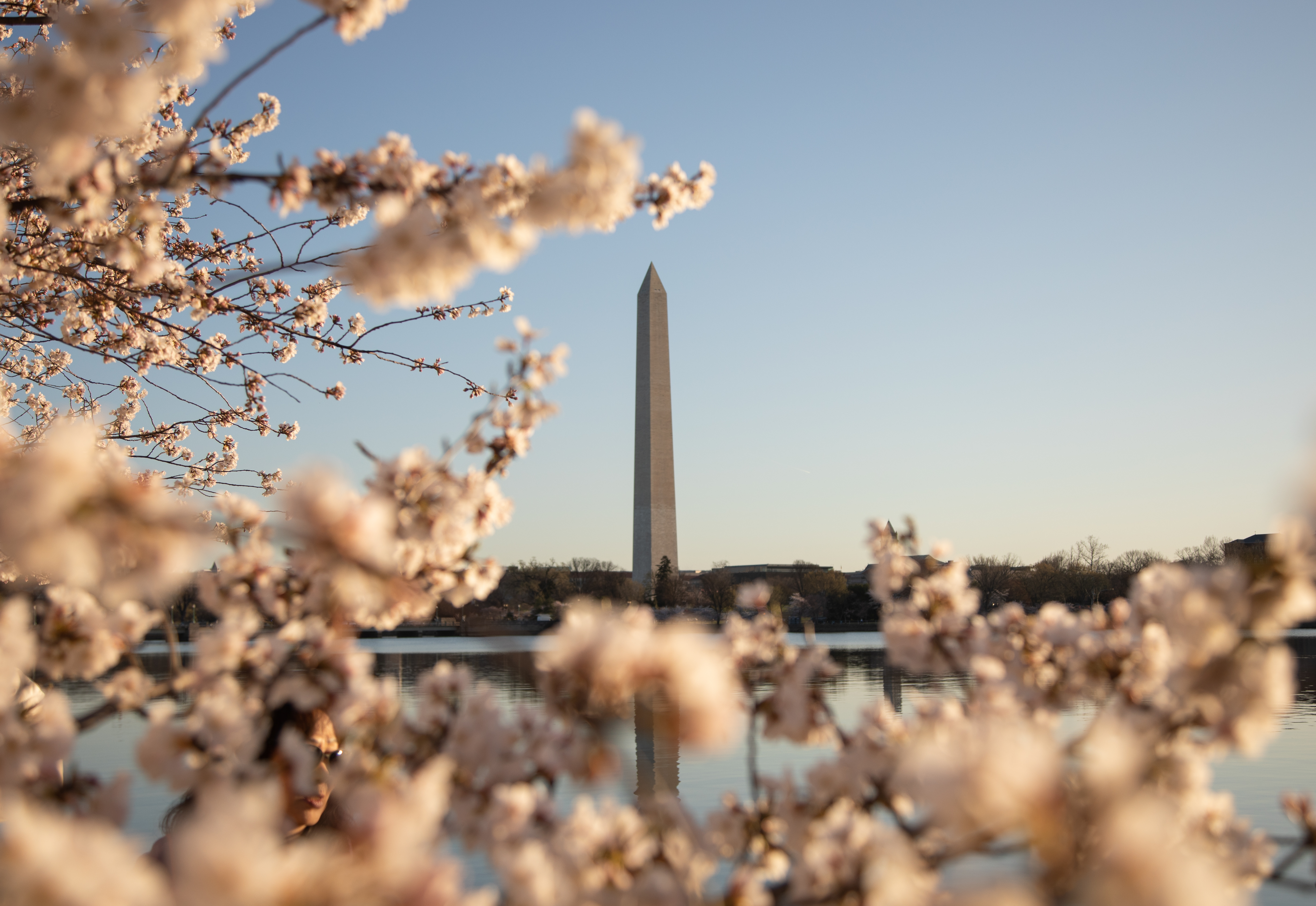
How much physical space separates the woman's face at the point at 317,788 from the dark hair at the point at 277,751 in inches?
0.8

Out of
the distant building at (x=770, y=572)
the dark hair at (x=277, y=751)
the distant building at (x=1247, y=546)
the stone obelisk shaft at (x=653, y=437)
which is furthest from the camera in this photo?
the distant building at (x=770, y=572)

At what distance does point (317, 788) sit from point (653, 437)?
27757 mm

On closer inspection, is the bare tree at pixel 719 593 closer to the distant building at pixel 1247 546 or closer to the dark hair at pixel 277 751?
the distant building at pixel 1247 546

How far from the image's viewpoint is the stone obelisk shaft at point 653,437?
29344mm

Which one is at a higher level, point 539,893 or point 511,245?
point 511,245

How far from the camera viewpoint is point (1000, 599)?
43.2 m

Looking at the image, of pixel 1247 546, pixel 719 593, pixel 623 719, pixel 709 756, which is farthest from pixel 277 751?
pixel 1247 546

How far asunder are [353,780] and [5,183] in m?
3.25

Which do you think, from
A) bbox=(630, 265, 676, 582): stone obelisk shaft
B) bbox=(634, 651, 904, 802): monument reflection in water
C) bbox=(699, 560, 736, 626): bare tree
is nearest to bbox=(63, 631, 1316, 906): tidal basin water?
bbox=(634, 651, 904, 802): monument reflection in water

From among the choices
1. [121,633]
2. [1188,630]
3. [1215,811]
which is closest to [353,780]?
[121,633]

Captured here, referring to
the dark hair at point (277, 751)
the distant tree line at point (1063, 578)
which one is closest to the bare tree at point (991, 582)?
the distant tree line at point (1063, 578)

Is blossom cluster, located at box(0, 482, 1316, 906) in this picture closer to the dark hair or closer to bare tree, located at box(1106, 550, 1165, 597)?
the dark hair

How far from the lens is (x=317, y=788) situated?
8.08 ft

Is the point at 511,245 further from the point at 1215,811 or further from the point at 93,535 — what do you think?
the point at 1215,811
